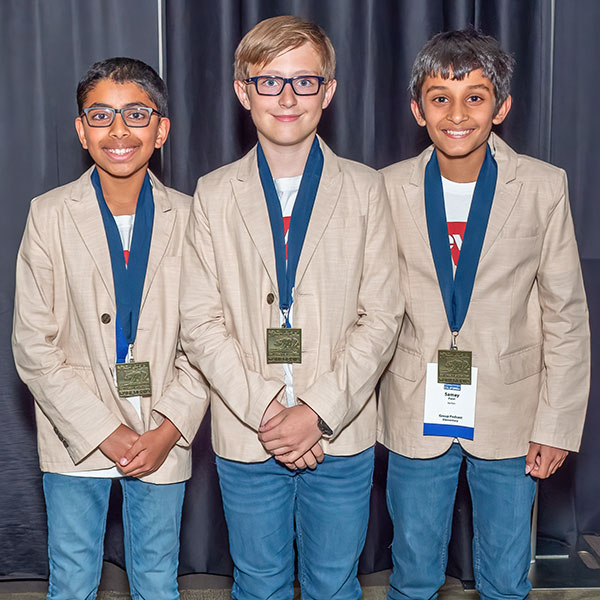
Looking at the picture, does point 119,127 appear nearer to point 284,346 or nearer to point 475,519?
point 284,346

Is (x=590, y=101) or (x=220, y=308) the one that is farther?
(x=590, y=101)

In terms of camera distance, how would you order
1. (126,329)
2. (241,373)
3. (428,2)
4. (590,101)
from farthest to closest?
1. (590,101)
2. (428,2)
3. (126,329)
4. (241,373)

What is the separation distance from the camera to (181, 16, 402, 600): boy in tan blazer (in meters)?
2.07

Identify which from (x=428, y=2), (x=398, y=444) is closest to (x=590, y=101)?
(x=428, y=2)

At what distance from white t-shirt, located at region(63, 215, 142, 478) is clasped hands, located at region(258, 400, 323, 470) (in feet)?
1.32

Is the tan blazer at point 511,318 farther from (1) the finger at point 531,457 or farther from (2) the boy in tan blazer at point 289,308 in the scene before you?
(2) the boy in tan blazer at point 289,308

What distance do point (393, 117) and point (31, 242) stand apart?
4.64 feet

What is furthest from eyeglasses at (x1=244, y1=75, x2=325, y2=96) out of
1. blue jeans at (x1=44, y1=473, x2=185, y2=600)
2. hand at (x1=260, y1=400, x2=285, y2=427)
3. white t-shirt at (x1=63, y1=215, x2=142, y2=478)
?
blue jeans at (x1=44, y1=473, x2=185, y2=600)

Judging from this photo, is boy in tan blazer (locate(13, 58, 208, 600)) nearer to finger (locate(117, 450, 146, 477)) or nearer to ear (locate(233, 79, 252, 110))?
finger (locate(117, 450, 146, 477))

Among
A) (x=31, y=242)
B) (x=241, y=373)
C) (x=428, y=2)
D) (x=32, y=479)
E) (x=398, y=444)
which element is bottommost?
(x=32, y=479)

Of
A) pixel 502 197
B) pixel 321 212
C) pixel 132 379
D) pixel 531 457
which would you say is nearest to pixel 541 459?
pixel 531 457

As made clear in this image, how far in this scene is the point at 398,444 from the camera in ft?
7.50

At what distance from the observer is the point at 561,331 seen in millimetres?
2215

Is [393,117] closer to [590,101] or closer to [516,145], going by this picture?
[516,145]
